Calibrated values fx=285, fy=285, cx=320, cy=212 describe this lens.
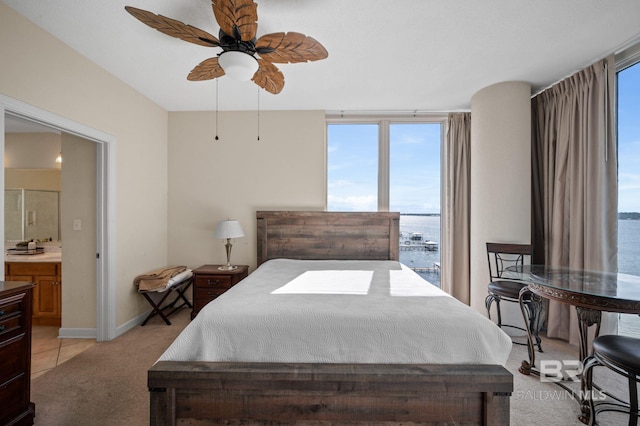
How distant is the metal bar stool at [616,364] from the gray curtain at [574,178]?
3.86 feet

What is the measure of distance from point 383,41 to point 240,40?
3.92 ft

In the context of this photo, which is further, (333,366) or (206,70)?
(206,70)

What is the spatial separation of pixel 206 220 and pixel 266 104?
175cm

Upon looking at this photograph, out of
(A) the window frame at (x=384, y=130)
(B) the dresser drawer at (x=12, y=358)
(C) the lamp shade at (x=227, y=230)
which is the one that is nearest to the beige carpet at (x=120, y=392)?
(B) the dresser drawer at (x=12, y=358)

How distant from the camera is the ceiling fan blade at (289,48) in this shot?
1.72 meters

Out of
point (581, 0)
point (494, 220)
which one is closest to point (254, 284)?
point (494, 220)

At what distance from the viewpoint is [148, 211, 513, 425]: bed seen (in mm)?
1372

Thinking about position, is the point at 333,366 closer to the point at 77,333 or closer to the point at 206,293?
the point at 206,293

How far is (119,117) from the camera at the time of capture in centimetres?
305

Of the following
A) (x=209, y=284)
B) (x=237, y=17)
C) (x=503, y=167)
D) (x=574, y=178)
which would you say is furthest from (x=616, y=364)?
(x=209, y=284)

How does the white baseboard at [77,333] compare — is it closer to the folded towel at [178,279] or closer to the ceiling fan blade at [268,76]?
the folded towel at [178,279]

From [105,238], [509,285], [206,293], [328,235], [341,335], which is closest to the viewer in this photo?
[341,335]

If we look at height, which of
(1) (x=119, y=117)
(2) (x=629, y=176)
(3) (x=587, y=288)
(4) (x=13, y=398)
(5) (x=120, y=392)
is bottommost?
(5) (x=120, y=392)

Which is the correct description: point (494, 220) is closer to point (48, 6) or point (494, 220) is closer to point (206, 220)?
point (206, 220)
